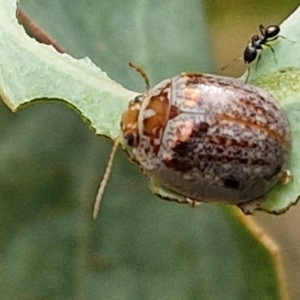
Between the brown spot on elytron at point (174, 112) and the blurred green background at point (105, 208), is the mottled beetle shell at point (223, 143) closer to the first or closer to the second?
the brown spot on elytron at point (174, 112)

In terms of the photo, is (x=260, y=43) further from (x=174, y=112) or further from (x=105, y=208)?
(x=105, y=208)

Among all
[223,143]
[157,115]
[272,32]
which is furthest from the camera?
[272,32]

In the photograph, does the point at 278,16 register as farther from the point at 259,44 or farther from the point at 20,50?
the point at 20,50

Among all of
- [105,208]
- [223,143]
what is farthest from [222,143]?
[105,208]

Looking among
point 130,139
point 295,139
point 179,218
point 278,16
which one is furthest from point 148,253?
point 278,16

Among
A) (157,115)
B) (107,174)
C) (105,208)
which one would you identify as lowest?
(105,208)

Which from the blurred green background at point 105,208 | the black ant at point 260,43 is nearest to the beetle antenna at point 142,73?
the blurred green background at point 105,208

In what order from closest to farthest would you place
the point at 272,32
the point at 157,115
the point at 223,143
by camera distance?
the point at 223,143, the point at 157,115, the point at 272,32
